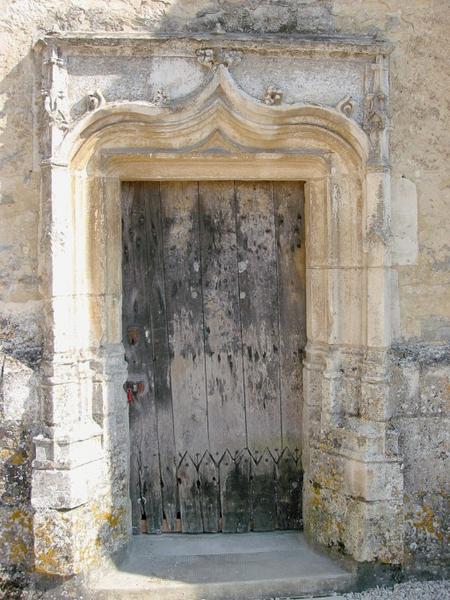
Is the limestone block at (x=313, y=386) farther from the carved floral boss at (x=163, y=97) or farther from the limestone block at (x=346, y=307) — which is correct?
the carved floral boss at (x=163, y=97)

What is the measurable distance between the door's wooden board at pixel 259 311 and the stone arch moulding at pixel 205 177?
8.7 inches

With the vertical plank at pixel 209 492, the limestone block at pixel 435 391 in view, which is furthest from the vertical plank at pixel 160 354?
the limestone block at pixel 435 391

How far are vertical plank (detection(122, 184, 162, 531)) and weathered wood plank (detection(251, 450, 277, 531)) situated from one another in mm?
537

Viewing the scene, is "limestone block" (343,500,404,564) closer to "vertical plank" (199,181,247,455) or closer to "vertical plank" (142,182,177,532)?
"vertical plank" (199,181,247,455)

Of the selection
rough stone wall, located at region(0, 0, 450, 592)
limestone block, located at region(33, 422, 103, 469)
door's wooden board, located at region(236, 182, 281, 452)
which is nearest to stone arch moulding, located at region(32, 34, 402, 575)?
limestone block, located at region(33, 422, 103, 469)

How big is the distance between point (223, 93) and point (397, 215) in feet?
3.50

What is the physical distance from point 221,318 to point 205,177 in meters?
0.78

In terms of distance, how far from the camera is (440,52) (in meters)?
3.20

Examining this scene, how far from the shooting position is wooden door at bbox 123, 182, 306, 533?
343cm

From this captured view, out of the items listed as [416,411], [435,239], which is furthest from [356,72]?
[416,411]

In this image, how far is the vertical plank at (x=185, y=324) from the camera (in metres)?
3.42

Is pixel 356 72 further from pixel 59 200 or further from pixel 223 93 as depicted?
pixel 59 200

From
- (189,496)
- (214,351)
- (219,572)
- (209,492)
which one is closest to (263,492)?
(209,492)

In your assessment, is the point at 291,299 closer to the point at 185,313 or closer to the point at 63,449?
the point at 185,313
